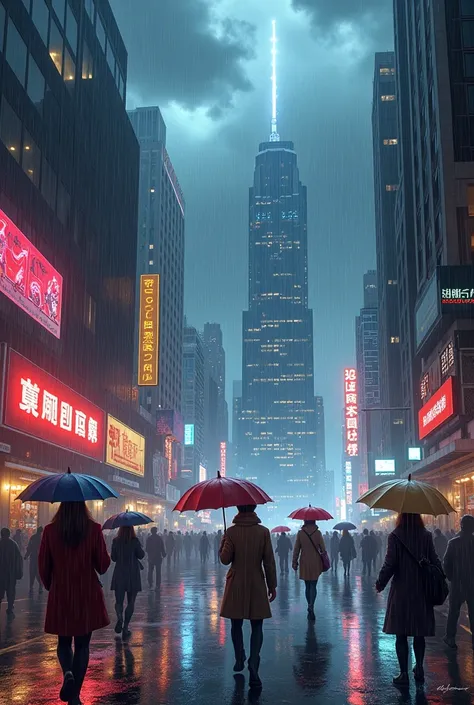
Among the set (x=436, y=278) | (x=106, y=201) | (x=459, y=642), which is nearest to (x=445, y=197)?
(x=436, y=278)

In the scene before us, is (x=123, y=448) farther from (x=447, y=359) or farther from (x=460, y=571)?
(x=460, y=571)

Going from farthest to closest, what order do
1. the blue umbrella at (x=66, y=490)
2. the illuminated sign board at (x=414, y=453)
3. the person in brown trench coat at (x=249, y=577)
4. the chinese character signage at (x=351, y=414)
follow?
the chinese character signage at (x=351, y=414), the illuminated sign board at (x=414, y=453), the person in brown trench coat at (x=249, y=577), the blue umbrella at (x=66, y=490)

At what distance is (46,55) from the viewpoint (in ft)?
99.9

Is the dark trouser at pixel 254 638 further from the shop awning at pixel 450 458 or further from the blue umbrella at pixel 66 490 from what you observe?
the shop awning at pixel 450 458

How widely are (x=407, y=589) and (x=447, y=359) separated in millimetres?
29304

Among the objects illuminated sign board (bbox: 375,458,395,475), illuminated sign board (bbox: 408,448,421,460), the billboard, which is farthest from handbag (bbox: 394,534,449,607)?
illuminated sign board (bbox: 375,458,395,475)

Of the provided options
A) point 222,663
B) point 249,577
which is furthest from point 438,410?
point 249,577

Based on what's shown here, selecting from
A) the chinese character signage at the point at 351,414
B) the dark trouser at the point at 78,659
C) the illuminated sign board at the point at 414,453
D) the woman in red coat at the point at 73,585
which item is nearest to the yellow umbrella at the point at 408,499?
the woman in red coat at the point at 73,585

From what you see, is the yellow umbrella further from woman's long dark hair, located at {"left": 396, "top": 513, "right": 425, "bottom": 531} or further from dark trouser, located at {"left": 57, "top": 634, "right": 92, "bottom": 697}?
dark trouser, located at {"left": 57, "top": 634, "right": 92, "bottom": 697}

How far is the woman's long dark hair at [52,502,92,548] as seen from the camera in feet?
21.6

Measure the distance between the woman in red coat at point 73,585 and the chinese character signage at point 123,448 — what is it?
3277cm

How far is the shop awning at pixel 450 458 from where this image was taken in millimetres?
24125

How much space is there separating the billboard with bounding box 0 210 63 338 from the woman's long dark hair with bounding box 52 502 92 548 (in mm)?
17516

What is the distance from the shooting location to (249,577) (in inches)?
316
